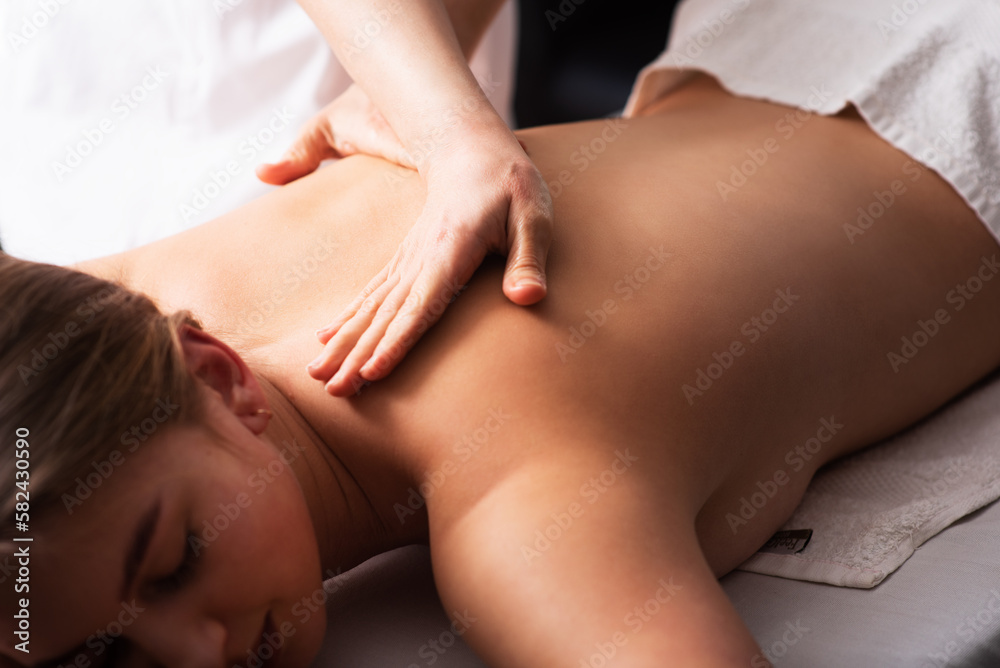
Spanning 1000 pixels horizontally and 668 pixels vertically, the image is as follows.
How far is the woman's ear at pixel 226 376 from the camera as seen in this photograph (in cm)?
79

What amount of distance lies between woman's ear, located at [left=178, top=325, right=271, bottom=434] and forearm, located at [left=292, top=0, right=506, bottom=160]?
298 mm

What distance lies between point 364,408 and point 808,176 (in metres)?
0.56

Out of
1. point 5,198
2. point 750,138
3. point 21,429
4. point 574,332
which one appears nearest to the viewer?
point 21,429

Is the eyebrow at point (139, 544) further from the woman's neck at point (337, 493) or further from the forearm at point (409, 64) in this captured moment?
the forearm at point (409, 64)

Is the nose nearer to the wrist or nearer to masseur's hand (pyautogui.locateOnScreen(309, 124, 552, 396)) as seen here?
masseur's hand (pyautogui.locateOnScreen(309, 124, 552, 396))

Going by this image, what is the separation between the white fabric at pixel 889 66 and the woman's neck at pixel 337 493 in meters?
0.69

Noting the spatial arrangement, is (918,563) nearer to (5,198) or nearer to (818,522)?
(818,522)

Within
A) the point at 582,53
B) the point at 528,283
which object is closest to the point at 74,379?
the point at 528,283

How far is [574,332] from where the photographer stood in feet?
2.68

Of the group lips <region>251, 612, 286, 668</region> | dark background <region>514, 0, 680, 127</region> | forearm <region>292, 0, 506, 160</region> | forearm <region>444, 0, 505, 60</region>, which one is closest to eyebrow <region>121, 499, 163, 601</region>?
lips <region>251, 612, 286, 668</region>

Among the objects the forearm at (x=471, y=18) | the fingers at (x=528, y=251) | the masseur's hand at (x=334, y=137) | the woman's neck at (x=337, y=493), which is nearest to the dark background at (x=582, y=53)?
the forearm at (x=471, y=18)

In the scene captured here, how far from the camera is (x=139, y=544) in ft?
2.24

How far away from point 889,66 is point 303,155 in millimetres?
724

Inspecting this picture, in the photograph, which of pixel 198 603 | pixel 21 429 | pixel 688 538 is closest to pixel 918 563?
pixel 688 538
